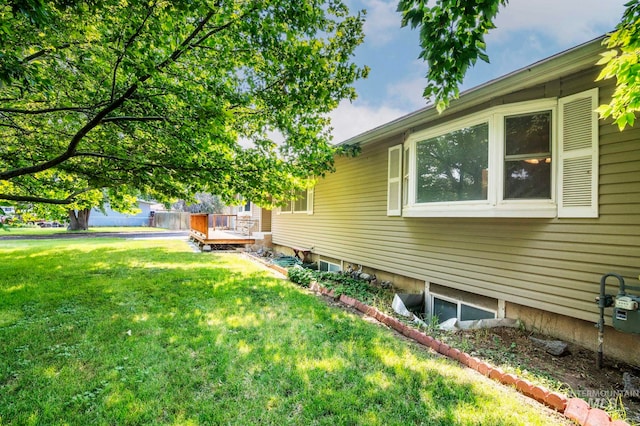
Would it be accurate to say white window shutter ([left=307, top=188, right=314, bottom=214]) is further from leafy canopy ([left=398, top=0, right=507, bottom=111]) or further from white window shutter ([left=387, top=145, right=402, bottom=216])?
leafy canopy ([left=398, top=0, right=507, bottom=111])

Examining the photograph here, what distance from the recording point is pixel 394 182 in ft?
20.2

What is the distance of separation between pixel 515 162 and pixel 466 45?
1.97 m

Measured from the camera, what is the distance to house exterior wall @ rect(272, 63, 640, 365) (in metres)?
3.08

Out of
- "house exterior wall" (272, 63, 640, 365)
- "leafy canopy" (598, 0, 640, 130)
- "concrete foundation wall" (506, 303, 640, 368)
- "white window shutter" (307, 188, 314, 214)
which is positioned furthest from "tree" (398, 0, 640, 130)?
"white window shutter" (307, 188, 314, 214)

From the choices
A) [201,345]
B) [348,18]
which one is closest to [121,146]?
[201,345]

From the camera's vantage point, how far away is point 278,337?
141 inches

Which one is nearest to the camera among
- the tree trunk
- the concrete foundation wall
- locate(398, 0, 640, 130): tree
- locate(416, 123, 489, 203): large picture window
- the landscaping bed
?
locate(398, 0, 640, 130): tree

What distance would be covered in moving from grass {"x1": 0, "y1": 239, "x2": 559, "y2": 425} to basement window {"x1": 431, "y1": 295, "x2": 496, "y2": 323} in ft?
5.39

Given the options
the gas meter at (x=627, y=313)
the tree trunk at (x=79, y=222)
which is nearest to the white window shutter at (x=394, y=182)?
the gas meter at (x=627, y=313)

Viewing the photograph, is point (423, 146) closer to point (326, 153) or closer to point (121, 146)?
point (326, 153)

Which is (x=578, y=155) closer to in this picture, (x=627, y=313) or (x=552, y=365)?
(x=627, y=313)

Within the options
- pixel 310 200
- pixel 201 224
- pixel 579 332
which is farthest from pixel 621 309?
pixel 201 224

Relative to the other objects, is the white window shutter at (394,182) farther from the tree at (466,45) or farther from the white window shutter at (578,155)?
the tree at (466,45)

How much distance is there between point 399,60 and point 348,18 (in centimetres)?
493
